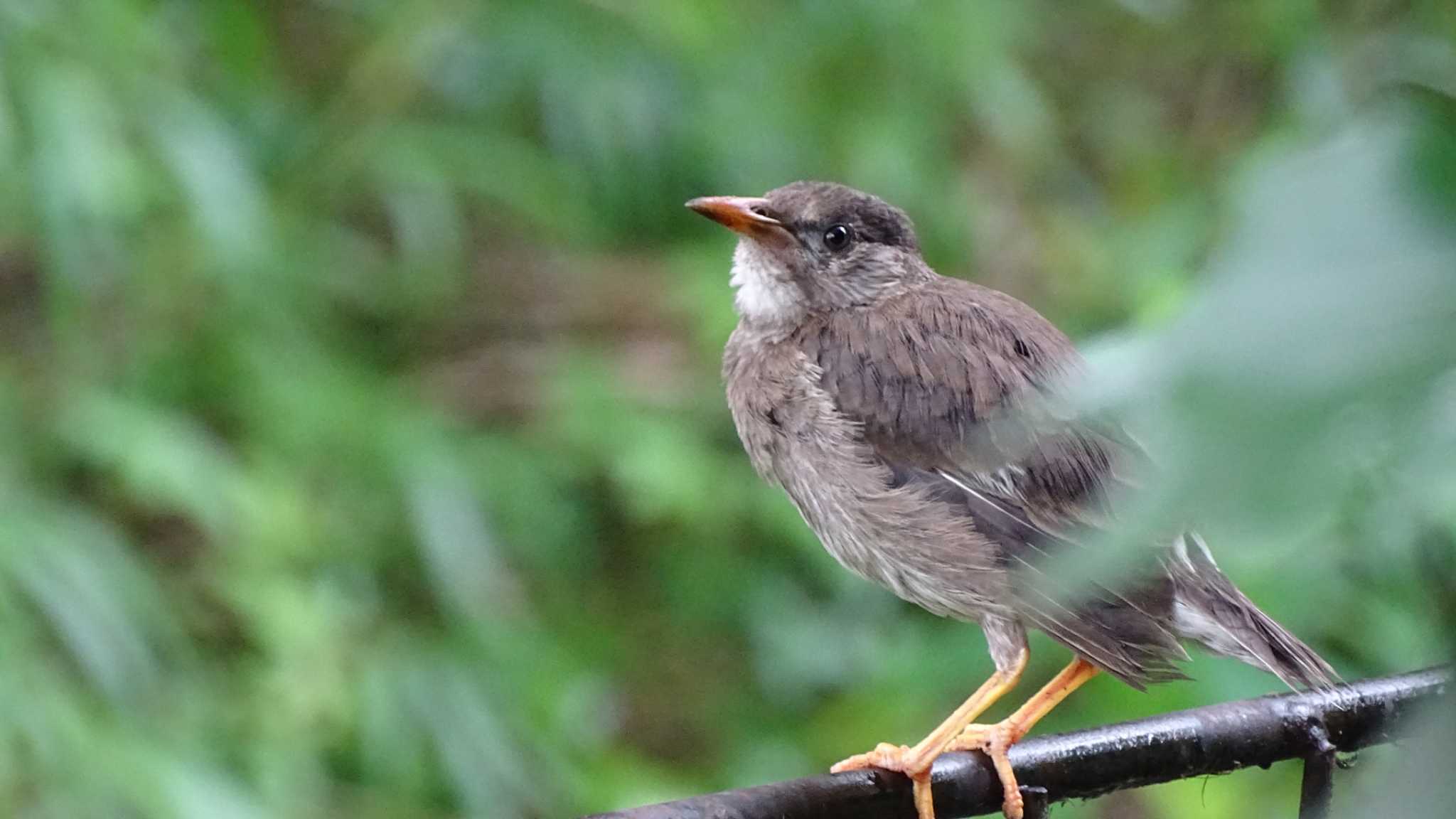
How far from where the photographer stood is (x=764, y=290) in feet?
8.96

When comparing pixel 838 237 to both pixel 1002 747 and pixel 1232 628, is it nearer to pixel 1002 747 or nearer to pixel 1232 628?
pixel 1232 628

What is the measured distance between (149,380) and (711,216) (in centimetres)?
187

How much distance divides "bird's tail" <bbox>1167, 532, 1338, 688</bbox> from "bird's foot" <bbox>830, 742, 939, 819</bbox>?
1.33 ft

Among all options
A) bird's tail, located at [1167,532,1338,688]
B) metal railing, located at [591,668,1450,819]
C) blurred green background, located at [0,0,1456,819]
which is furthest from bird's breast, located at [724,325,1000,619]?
metal railing, located at [591,668,1450,819]

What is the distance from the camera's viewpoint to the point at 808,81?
4.32 m

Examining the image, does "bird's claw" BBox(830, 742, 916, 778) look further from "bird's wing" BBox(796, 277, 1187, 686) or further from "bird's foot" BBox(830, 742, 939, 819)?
"bird's wing" BBox(796, 277, 1187, 686)

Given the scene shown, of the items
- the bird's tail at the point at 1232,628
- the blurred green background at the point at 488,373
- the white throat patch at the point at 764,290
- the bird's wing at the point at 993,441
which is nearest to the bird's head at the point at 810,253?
the white throat patch at the point at 764,290

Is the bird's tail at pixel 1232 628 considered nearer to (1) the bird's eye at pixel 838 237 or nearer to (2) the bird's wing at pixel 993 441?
(2) the bird's wing at pixel 993 441

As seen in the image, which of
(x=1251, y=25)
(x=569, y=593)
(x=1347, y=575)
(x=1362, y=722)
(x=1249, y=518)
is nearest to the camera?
(x=1249, y=518)

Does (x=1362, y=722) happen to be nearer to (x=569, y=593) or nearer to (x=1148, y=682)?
(x=1148, y=682)

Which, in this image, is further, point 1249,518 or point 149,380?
point 149,380

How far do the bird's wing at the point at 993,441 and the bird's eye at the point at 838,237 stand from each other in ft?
0.99

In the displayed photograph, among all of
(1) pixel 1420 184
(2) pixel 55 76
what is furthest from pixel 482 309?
(1) pixel 1420 184

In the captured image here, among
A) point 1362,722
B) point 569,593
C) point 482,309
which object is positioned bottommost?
point 1362,722
